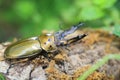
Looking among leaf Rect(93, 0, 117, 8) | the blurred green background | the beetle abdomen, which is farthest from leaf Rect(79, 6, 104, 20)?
the beetle abdomen

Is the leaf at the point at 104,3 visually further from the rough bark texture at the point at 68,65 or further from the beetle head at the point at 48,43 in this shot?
the beetle head at the point at 48,43

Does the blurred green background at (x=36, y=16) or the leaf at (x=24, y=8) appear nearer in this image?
the blurred green background at (x=36, y=16)

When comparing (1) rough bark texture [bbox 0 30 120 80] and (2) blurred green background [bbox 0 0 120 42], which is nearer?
(1) rough bark texture [bbox 0 30 120 80]

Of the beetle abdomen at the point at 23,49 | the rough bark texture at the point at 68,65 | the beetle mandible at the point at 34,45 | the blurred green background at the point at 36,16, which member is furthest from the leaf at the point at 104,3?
the beetle abdomen at the point at 23,49

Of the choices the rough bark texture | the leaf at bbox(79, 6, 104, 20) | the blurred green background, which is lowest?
the rough bark texture

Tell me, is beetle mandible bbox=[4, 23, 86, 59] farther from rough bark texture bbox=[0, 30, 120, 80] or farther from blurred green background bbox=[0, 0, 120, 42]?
blurred green background bbox=[0, 0, 120, 42]

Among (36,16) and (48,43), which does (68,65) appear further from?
(36,16)

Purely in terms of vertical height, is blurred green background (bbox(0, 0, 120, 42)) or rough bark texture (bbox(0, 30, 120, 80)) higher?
blurred green background (bbox(0, 0, 120, 42))
